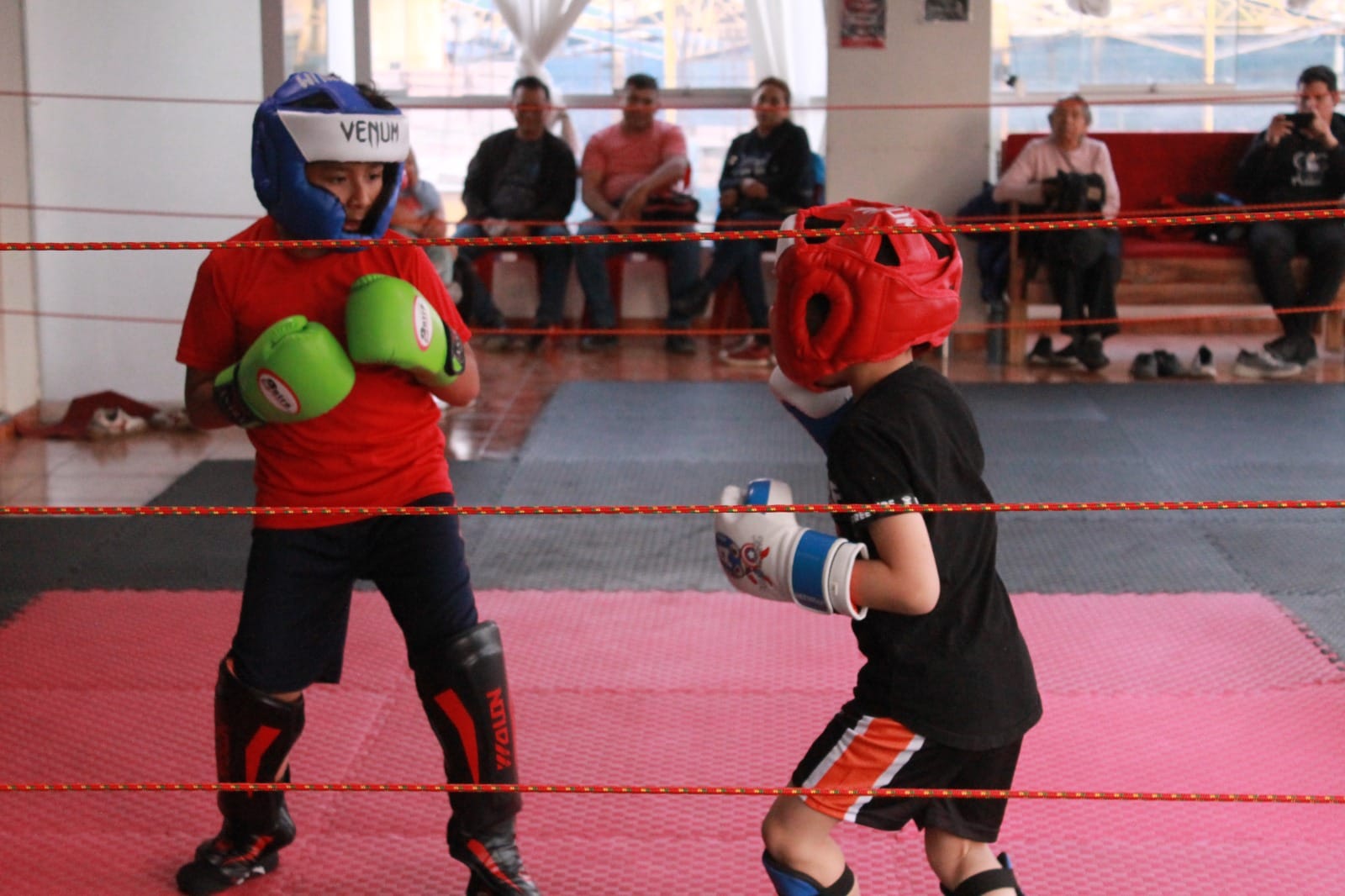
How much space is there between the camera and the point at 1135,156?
7.43 meters

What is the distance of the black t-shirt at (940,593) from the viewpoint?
1740 mm

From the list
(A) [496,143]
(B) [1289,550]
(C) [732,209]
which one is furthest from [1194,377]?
(A) [496,143]

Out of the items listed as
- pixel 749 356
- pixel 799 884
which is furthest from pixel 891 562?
pixel 749 356

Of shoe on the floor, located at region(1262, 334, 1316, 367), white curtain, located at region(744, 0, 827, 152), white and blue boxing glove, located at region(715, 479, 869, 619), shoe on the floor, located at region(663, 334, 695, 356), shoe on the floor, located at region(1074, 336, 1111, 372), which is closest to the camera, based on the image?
white and blue boxing glove, located at region(715, 479, 869, 619)

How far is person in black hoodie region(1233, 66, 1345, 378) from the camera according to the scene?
6.75 m

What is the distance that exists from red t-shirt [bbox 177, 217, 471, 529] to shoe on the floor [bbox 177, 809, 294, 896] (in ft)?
1.58

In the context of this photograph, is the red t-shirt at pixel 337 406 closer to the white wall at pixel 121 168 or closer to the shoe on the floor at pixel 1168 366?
the white wall at pixel 121 168

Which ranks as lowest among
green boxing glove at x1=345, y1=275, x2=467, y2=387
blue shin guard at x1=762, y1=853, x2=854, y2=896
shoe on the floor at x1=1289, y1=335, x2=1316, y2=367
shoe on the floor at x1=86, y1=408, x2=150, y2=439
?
shoe on the floor at x1=86, y1=408, x2=150, y2=439

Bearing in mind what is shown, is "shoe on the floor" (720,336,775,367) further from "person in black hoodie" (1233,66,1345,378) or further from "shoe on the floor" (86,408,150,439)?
"shoe on the floor" (86,408,150,439)

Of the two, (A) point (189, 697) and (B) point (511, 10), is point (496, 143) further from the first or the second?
(A) point (189, 697)

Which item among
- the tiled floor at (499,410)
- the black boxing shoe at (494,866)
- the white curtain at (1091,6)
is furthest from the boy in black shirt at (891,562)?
the white curtain at (1091,6)

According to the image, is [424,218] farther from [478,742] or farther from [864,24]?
[478,742]

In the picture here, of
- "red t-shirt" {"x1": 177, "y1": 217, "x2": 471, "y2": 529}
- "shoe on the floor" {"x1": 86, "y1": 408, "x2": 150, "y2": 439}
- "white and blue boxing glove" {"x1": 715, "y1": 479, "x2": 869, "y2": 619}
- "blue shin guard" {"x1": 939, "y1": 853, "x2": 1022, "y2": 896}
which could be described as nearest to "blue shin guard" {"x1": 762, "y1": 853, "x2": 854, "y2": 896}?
"blue shin guard" {"x1": 939, "y1": 853, "x2": 1022, "y2": 896}

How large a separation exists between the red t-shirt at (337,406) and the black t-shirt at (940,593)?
696mm
